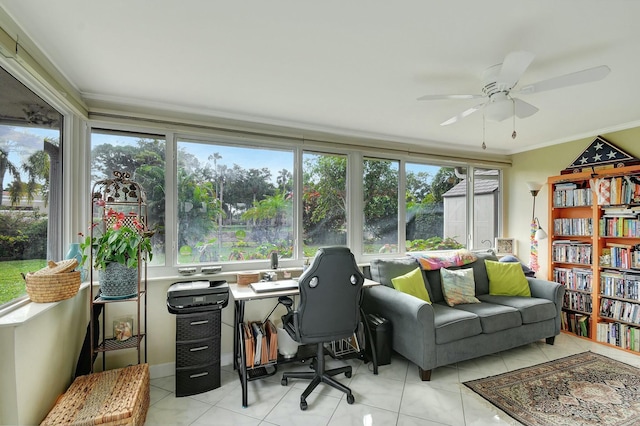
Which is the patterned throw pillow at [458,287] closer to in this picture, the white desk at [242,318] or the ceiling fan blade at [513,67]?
the white desk at [242,318]

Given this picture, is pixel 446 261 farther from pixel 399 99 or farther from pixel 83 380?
pixel 83 380

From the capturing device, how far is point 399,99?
2.70 m

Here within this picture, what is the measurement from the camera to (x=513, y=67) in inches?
69.9

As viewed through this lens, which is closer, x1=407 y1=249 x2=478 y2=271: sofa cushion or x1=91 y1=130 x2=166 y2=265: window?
x1=91 y1=130 x2=166 y2=265: window

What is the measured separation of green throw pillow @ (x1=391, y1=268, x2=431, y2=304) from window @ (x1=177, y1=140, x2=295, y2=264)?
3.80 feet

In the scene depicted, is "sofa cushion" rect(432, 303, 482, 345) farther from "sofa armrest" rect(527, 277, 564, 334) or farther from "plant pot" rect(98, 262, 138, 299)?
"plant pot" rect(98, 262, 138, 299)

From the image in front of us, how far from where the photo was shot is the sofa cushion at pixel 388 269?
3.35 m

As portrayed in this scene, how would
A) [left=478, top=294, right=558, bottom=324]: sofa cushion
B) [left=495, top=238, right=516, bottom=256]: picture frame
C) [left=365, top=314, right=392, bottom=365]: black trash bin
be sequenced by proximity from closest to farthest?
[left=365, top=314, right=392, bottom=365]: black trash bin
[left=478, top=294, right=558, bottom=324]: sofa cushion
[left=495, top=238, right=516, bottom=256]: picture frame

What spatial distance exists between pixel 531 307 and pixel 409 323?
1.41 meters

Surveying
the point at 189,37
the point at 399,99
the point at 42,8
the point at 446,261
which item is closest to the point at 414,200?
the point at 446,261

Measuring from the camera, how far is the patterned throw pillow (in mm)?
3311

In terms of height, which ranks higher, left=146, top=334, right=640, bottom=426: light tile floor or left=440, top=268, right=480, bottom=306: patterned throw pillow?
left=440, top=268, right=480, bottom=306: patterned throw pillow

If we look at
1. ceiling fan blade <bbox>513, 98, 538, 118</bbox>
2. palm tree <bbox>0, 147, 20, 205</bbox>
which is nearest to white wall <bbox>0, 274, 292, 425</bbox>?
palm tree <bbox>0, 147, 20, 205</bbox>

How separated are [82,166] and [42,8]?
4.43ft
